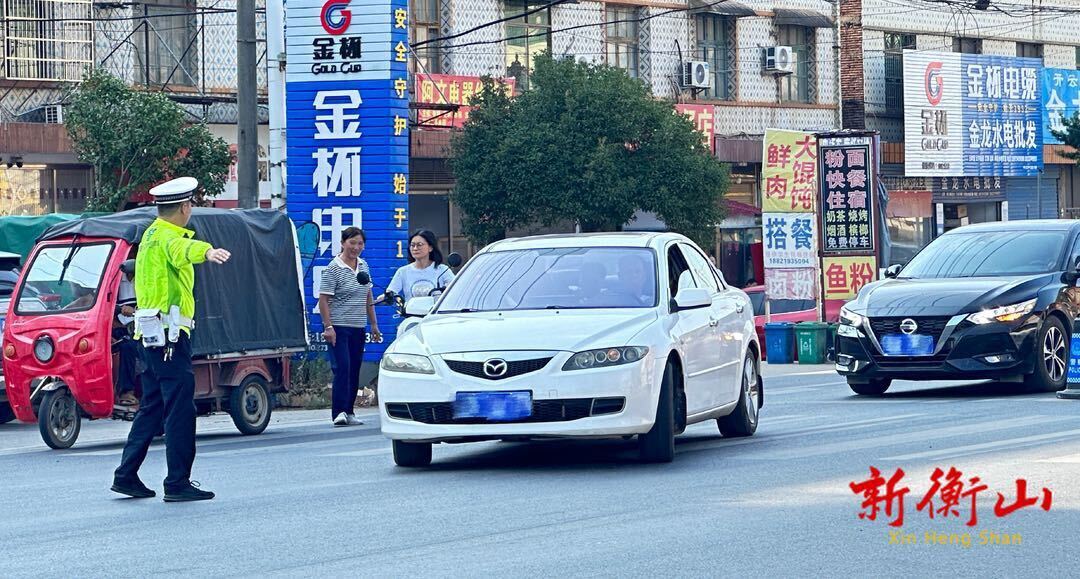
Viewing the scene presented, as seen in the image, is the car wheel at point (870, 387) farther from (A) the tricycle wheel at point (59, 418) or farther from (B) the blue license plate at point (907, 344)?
(A) the tricycle wheel at point (59, 418)

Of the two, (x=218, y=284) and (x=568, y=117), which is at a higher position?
(x=568, y=117)

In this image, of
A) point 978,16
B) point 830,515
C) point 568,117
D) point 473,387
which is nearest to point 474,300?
point 473,387

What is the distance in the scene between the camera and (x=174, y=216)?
10.5 metres

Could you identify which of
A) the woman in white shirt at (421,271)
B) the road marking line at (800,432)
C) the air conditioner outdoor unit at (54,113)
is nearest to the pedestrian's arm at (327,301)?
the woman in white shirt at (421,271)

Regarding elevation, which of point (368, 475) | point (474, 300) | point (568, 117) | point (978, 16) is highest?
point (978, 16)

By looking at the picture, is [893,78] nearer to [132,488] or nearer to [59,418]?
[59,418]

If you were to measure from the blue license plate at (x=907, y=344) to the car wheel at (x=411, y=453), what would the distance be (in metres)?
6.49

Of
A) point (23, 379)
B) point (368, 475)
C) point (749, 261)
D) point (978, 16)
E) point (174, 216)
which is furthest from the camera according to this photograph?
point (978, 16)

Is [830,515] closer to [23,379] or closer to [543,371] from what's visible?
[543,371]

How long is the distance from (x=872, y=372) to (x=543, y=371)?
22.7ft

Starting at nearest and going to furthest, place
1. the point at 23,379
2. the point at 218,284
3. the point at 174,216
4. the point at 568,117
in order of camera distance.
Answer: the point at 174,216 → the point at 23,379 → the point at 218,284 → the point at 568,117

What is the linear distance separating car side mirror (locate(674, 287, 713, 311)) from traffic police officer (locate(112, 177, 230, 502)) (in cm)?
317

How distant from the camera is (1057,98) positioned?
182 ft

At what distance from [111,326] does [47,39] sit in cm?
1812
